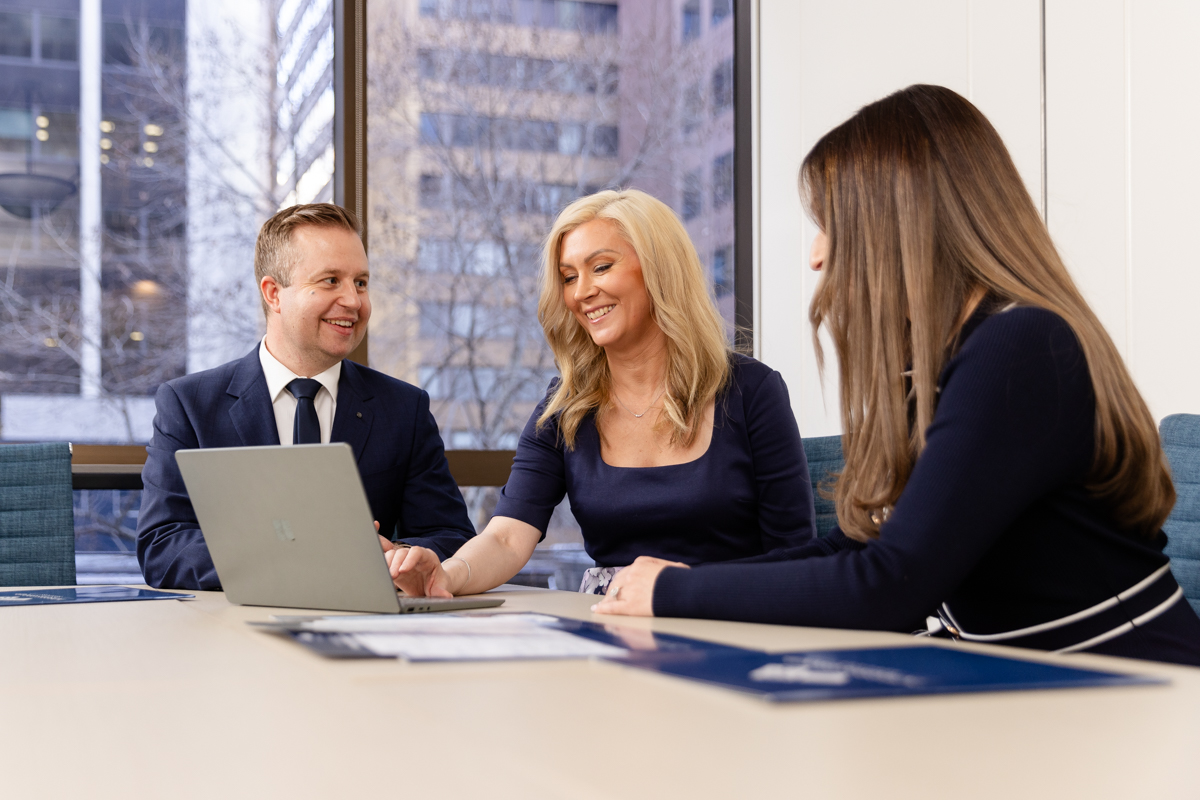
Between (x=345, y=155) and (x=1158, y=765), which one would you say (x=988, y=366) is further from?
(x=345, y=155)

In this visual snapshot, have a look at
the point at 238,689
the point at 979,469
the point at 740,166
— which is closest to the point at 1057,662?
the point at 979,469

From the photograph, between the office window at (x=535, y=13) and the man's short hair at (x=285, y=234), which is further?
the office window at (x=535, y=13)

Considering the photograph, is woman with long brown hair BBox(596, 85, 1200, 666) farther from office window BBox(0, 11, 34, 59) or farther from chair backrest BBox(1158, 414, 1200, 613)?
office window BBox(0, 11, 34, 59)

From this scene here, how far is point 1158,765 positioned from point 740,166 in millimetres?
3534

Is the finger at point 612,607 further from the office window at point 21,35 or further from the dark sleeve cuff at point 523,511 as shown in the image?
the office window at point 21,35

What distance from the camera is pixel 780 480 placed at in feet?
6.63

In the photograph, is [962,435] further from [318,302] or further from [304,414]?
[318,302]

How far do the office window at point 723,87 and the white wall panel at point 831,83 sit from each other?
5.4 inches

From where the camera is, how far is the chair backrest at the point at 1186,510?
174 cm

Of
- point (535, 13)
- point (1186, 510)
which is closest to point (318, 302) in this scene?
point (1186, 510)

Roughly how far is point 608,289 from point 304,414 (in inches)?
26.3

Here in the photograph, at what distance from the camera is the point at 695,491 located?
6.46ft

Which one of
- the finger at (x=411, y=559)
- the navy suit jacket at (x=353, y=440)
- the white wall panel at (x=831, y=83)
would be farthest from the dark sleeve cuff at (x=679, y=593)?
the white wall panel at (x=831, y=83)

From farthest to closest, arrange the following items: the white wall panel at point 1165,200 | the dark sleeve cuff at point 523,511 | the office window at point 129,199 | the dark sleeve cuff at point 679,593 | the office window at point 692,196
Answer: the office window at point 692,196 < the office window at point 129,199 < the white wall panel at point 1165,200 < the dark sleeve cuff at point 523,511 < the dark sleeve cuff at point 679,593
